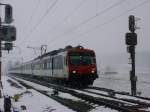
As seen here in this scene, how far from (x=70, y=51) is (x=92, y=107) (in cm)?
1477

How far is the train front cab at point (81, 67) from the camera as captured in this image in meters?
29.8

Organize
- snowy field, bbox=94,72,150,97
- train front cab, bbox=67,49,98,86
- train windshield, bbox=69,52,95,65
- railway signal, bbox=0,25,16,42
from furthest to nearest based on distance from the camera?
1. snowy field, bbox=94,72,150,97
2. train windshield, bbox=69,52,95,65
3. train front cab, bbox=67,49,98,86
4. railway signal, bbox=0,25,16,42

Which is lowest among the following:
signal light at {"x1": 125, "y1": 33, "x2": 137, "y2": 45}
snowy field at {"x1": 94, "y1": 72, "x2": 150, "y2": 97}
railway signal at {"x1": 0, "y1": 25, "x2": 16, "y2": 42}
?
snowy field at {"x1": 94, "y1": 72, "x2": 150, "y2": 97}

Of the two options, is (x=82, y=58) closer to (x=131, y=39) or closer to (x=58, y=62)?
(x=58, y=62)

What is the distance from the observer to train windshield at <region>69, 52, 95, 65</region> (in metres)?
30.3

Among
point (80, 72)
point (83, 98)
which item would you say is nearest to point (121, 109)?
point (83, 98)

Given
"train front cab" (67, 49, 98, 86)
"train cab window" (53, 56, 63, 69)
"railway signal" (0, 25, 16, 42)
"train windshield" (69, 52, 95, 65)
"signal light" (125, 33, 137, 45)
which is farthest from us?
"train cab window" (53, 56, 63, 69)

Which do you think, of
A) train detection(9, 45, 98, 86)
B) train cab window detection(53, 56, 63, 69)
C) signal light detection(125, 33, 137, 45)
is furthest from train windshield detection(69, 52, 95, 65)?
signal light detection(125, 33, 137, 45)

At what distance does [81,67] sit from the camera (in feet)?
99.1

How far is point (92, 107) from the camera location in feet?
51.6

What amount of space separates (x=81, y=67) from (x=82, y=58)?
87cm

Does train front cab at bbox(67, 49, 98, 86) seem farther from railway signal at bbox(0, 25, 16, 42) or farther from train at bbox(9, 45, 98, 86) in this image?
railway signal at bbox(0, 25, 16, 42)

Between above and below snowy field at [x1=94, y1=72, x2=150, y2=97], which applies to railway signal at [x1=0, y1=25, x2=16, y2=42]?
above

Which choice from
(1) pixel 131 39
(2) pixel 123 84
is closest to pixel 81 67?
(1) pixel 131 39
